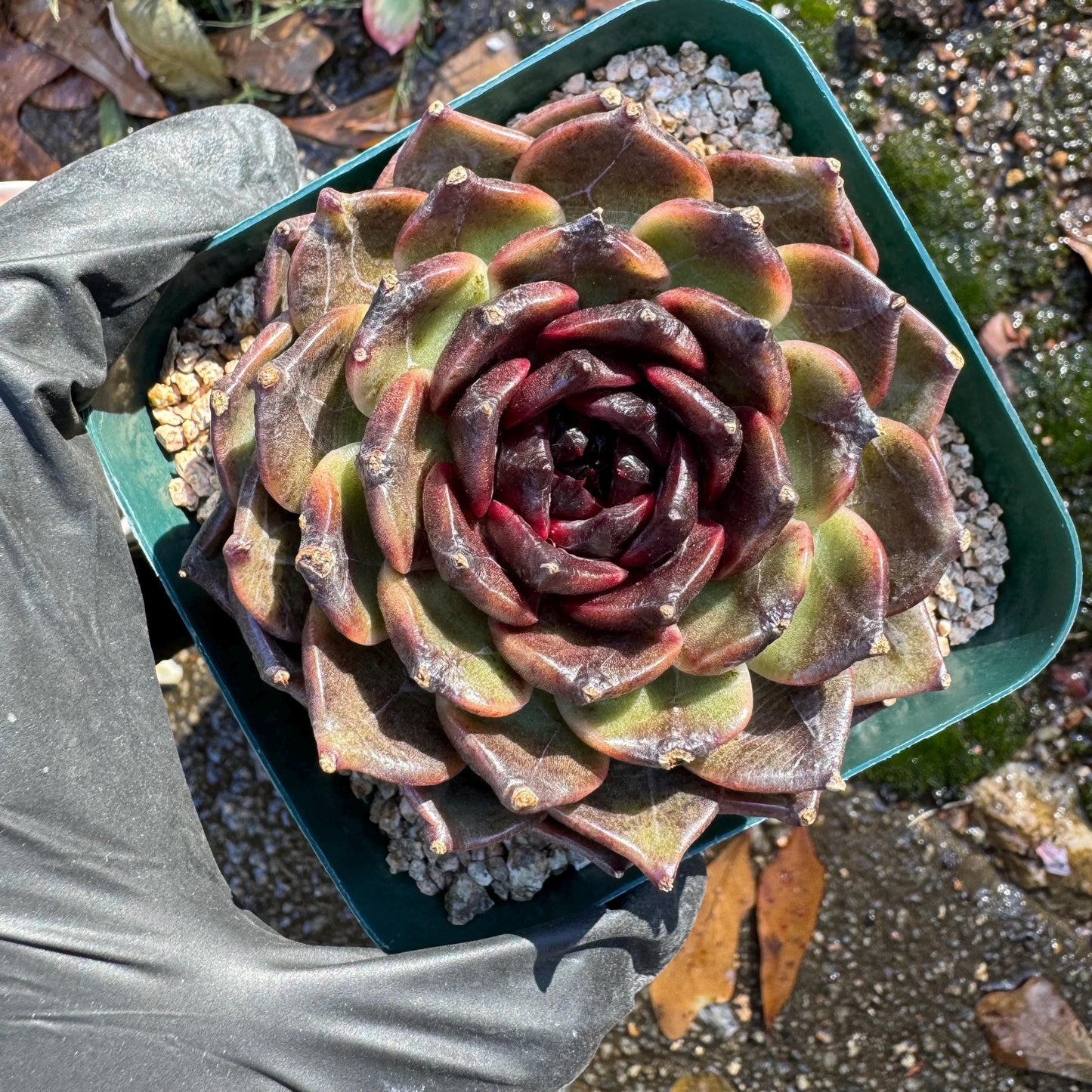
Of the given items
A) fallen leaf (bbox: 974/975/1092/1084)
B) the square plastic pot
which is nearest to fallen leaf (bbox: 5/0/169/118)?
the square plastic pot

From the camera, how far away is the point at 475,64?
6.09 ft

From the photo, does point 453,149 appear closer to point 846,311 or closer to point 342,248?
point 342,248

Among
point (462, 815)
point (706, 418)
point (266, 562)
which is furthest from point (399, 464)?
point (462, 815)

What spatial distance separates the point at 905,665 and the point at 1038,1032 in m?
1.19

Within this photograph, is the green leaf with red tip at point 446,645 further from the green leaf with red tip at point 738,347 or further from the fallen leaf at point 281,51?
the fallen leaf at point 281,51

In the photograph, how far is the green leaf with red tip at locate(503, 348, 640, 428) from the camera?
0.94 meters

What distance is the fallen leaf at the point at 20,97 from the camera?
186cm

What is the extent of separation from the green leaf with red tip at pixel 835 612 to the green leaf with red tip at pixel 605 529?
19cm

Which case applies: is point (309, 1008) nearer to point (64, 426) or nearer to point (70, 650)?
point (70, 650)

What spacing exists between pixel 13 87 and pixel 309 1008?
179 cm

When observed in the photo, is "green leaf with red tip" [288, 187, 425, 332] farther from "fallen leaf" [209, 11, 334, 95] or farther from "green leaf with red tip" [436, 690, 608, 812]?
"fallen leaf" [209, 11, 334, 95]

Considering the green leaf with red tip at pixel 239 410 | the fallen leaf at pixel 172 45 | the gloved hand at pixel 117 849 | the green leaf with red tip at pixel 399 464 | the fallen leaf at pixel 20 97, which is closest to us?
the green leaf with red tip at pixel 399 464

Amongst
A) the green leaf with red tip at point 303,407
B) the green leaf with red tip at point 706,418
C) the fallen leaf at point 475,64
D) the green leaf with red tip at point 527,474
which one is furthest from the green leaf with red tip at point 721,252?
the fallen leaf at point 475,64

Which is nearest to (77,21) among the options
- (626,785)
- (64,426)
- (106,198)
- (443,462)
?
(106,198)
